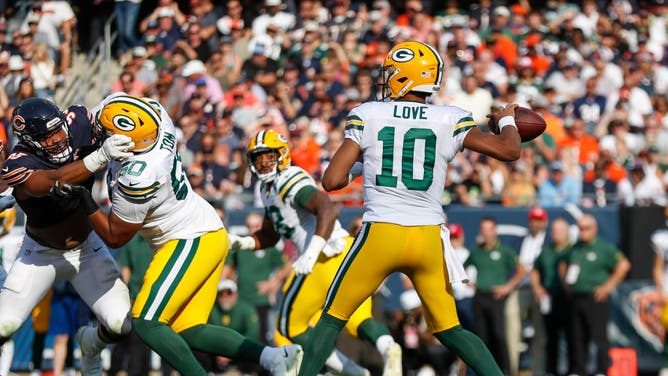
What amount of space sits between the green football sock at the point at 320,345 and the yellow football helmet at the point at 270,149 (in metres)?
1.69

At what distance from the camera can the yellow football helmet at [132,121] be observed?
267 inches

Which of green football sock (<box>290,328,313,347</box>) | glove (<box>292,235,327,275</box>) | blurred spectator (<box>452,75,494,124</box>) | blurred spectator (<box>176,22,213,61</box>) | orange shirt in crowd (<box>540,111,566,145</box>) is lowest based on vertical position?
green football sock (<box>290,328,313,347</box>)

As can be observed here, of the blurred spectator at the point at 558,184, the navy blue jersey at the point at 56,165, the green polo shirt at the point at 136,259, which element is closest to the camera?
the navy blue jersey at the point at 56,165

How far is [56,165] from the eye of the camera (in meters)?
7.24

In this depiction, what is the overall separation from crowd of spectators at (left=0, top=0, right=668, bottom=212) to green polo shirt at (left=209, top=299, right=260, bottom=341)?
1187 mm

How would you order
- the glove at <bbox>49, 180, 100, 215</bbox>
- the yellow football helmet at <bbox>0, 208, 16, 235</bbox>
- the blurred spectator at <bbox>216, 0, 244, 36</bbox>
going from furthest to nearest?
the blurred spectator at <bbox>216, 0, 244, 36</bbox>, the yellow football helmet at <bbox>0, 208, 16, 235</bbox>, the glove at <bbox>49, 180, 100, 215</bbox>

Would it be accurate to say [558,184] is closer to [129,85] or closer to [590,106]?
[590,106]

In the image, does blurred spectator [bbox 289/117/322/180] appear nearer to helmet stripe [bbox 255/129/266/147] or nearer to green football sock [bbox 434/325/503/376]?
helmet stripe [bbox 255/129/266/147]

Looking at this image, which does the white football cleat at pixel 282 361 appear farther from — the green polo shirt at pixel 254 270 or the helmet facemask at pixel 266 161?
the green polo shirt at pixel 254 270

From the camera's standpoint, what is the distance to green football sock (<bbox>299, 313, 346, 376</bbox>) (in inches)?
260

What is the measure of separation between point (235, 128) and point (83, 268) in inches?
247

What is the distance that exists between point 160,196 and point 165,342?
2.70 ft

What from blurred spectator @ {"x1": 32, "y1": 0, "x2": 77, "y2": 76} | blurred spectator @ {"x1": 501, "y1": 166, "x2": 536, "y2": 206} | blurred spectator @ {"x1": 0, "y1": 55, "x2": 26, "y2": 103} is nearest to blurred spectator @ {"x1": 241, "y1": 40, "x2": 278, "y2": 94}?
blurred spectator @ {"x1": 32, "y1": 0, "x2": 77, "y2": 76}

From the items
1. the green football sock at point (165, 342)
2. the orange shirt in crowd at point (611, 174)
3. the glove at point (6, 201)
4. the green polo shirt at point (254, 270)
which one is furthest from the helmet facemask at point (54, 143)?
the orange shirt in crowd at point (611, 174)
